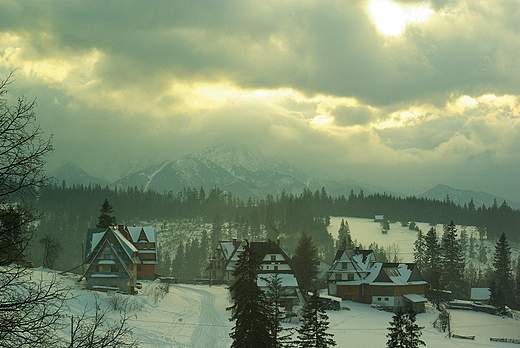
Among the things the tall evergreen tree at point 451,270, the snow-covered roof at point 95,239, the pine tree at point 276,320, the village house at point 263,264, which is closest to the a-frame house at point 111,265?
the snow-covered roof at point 95,239

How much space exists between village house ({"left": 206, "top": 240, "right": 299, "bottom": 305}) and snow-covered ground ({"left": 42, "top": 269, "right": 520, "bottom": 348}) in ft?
23.1

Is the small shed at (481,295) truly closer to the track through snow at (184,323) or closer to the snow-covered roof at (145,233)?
the track through snow at (184,323)

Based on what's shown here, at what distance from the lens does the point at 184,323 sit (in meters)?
A: 47.6

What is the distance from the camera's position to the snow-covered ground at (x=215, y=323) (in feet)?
136

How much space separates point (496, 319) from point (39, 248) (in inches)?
5737

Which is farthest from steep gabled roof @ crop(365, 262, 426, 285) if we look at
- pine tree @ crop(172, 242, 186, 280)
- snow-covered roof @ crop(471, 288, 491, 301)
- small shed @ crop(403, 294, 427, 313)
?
pine tree @ crop(172, 242, 186, 280)

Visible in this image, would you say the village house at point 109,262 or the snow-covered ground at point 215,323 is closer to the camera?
the snow-covered ground at point 215,323

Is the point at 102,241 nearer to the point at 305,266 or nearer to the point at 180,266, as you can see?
the point at 305,266

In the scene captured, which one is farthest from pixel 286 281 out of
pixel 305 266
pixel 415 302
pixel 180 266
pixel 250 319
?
pixel 180 266

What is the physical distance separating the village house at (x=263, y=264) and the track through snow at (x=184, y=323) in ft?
35.4

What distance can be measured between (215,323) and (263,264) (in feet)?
109

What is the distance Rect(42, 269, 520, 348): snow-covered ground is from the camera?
4144 cm

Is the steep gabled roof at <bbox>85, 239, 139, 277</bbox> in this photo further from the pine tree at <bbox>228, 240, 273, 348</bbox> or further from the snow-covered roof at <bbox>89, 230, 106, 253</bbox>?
the pine tree at <bbox>228, 240, 273, 348</bbox>

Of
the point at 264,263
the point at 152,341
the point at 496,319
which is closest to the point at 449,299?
the point at 496,319
